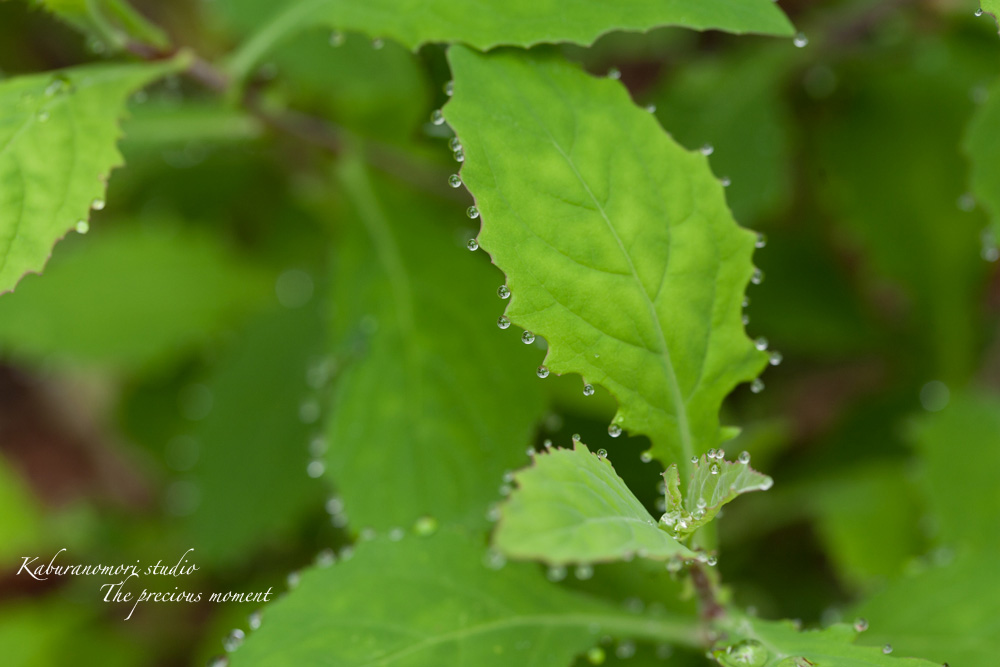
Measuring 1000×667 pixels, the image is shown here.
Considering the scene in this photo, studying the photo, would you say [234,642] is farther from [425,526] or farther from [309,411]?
[309,411]

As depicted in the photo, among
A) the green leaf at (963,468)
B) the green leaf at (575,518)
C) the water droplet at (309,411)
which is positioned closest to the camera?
the green leaf at (575,518)

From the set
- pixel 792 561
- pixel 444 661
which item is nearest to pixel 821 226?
pixel 792 561

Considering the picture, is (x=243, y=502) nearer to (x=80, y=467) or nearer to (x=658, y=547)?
(x=658, y=547)

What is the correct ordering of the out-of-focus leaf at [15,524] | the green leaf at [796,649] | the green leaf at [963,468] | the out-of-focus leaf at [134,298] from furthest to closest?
the out-of-focus leaf at [15,524]
the out-of-focus leaf at [134,298]
the green leaf at [963,468]
the green leaf at [796,649]

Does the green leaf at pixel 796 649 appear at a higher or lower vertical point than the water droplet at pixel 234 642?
higher

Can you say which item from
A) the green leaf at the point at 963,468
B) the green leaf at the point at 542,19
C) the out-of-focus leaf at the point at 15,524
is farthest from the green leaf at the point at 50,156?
the out-of-focus leaf at the point at 15,524

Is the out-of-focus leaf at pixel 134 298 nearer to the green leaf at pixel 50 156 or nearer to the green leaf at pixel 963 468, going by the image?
the green leaf at pixel 50 156
